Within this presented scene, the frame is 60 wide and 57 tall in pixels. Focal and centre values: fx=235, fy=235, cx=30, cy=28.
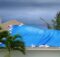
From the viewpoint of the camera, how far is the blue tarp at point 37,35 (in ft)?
27.2

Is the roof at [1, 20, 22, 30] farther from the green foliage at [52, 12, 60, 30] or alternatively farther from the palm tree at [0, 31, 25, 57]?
the green foliage at [52, 12, 60, 30]

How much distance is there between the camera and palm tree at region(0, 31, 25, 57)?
746 centimetres

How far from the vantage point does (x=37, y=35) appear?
8.38 metres

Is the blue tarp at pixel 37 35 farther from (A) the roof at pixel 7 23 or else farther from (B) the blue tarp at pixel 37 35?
(A) the roof at pixel 7 23

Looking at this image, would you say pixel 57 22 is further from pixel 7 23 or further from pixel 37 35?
pixel 7 23

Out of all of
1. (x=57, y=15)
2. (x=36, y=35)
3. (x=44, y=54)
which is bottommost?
(x=44, y=54)

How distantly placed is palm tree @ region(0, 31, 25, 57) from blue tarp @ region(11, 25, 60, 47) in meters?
0.71

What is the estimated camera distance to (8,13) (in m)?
8.38

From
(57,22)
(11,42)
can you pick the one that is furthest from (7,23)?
(57,22)

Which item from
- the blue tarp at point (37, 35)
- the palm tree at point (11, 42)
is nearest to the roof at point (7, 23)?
the blue tarp at point (37, 35)

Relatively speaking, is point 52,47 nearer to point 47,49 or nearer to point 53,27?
point 47,49

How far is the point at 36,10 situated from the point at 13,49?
5.69 ft

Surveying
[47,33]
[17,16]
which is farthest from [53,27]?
[17,16]

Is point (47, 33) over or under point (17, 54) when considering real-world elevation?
over
